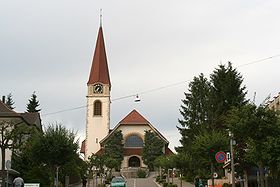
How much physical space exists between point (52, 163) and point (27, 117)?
75.4 feet

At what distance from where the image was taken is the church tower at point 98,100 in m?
96.2

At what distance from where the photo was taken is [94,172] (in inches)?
2319

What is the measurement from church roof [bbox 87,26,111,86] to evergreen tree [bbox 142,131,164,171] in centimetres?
1495

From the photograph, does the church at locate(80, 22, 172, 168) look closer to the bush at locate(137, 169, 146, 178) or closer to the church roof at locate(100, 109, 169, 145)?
the church roof at locate(100, 109, 169, 145)

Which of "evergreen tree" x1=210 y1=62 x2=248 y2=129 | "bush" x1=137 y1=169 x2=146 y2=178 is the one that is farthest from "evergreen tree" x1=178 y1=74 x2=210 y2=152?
"bush" x1=137 y1=169 x2=146 y2=178

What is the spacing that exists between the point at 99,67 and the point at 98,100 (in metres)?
6.78

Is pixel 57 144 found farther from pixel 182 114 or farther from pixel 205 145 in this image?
pixel 182 114

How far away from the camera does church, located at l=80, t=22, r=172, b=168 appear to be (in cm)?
9494

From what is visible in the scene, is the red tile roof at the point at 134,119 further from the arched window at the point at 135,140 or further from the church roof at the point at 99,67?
the church roof at the point at 99,67

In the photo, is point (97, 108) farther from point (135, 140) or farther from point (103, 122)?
point (135, 140)

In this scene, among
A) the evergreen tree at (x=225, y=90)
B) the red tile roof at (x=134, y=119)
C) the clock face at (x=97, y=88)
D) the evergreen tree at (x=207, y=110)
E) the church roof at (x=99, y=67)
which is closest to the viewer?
the evergreen tree at (x=207, y=110)

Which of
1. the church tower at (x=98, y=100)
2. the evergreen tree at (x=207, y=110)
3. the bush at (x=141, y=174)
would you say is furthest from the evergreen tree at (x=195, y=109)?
the church tower at (x=98, y=100)

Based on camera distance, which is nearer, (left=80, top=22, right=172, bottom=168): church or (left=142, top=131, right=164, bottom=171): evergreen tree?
(left=142, top=131, right=164, bottom=171): evergreen tree

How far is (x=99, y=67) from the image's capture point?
99.3 meters
